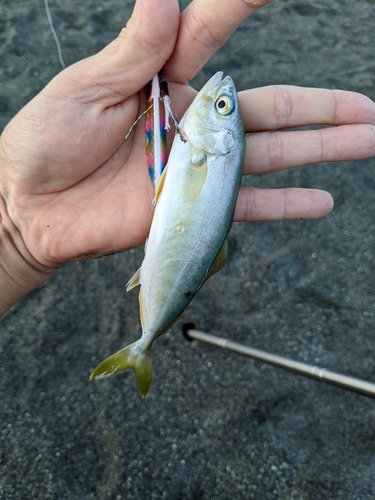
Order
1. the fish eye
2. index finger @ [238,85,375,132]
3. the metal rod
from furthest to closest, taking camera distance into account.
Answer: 1. index finger @ [238,85,375,132]
2. the metal rod
3. the fish eye

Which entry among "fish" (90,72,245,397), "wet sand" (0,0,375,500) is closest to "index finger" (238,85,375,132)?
"fish" (90,72,245,397)

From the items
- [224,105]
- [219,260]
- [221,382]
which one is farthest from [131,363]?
[224,105]

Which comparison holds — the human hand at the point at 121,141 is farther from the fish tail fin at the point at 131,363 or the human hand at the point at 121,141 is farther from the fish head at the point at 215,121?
the fish tail fin at the point at 131,363

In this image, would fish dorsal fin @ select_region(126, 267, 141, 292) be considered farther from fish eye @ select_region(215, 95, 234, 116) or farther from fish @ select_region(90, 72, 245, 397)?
fish eye @ select_region(215, 95, 234, 116)

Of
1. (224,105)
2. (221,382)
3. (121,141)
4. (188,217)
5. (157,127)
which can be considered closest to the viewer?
(188,217)

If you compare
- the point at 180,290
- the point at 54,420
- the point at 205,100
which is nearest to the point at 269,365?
→ the point at 180,290

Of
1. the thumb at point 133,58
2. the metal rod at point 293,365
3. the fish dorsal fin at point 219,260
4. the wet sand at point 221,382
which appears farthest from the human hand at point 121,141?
the metal rod at point 293,365

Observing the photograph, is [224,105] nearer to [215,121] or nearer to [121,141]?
[215,121]
